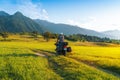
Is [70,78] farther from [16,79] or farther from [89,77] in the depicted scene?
[16,79]

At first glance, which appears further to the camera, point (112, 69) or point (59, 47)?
point (59, 47)

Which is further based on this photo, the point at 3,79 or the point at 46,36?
the point at 46,36

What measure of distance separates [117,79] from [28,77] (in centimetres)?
809

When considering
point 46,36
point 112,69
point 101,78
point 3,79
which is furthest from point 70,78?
point 46,36

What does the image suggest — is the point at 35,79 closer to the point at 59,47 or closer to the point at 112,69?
the point at 112,69

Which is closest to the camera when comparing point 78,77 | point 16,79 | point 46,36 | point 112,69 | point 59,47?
point 16,79

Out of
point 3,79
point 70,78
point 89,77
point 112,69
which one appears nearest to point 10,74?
point 3,79

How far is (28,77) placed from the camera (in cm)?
2116

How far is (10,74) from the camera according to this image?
75.0 feet

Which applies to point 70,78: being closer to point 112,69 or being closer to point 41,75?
point 41,75

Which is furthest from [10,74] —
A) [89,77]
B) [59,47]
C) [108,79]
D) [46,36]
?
[46,36]

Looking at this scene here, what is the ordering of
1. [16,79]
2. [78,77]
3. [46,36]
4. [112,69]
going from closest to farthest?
[16,79] < [78,77] < [112,69] < [46,36]

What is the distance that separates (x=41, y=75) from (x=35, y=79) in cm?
208

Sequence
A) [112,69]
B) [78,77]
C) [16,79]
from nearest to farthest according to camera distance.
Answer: [16,79] → [78,77] → [112,69]
